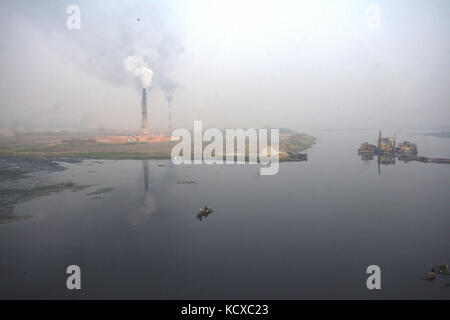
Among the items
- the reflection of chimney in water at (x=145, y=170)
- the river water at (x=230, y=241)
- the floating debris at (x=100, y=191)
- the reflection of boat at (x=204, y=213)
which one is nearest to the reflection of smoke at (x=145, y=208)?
the river water at (x=230, y=241)

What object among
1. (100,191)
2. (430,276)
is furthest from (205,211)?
(430,276)

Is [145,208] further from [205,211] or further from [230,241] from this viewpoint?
[230,241]

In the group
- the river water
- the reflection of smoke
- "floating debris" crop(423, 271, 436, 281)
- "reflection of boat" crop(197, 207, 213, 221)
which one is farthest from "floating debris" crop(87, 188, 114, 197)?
"floating debris" crop(423, 271, 436, 281)

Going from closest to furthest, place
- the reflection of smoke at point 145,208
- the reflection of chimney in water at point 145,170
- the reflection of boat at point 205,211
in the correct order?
the reflection of smoke at point 145,208, the reflection of boat at point 205,211, the reflection of chimney in water at point 145,170

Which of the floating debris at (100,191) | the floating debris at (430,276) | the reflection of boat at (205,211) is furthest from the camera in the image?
the floating debris at (100,191)

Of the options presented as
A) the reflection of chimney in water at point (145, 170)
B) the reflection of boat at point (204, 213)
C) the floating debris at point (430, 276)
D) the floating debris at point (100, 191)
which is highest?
the reflection of chimney in water at point (145, 170)

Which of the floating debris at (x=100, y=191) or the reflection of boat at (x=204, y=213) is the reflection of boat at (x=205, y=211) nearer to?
the reflection of boat at (x=204, y=213)

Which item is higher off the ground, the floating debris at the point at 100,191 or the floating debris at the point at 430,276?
the floating debris at the point at 100,191
